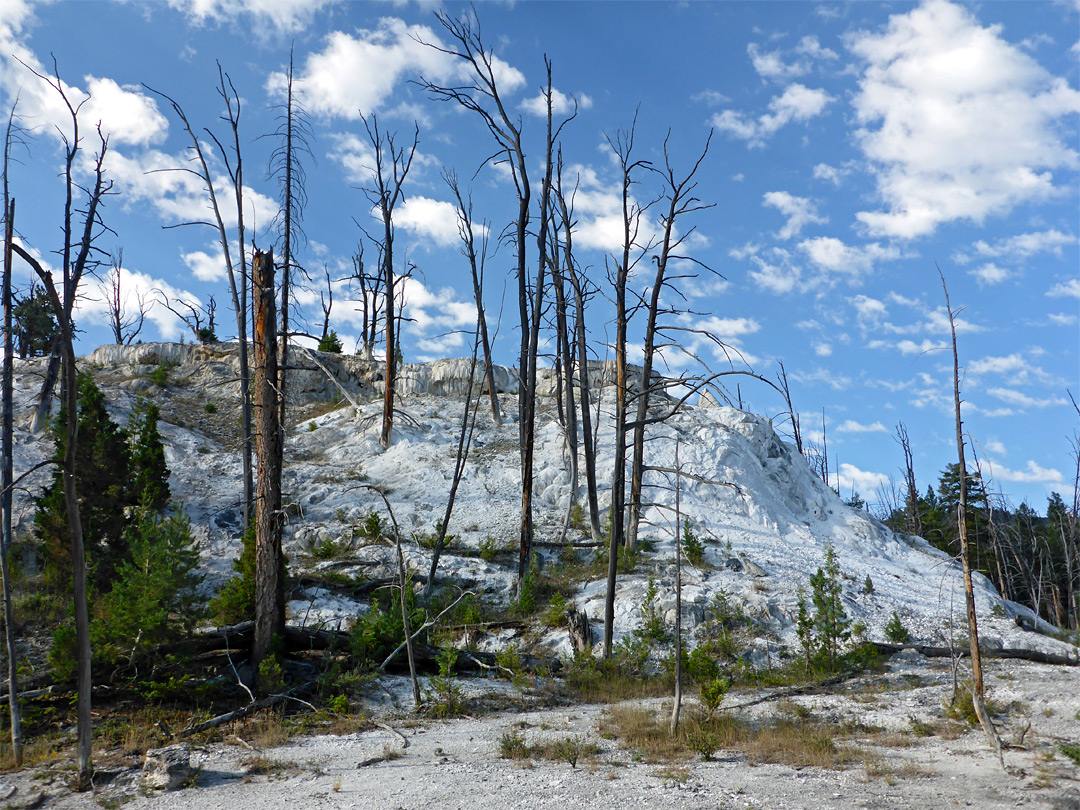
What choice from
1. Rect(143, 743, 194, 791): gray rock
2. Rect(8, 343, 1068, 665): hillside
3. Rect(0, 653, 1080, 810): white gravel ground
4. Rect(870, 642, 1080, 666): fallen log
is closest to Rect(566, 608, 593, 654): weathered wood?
Rect(8, 343, 1068, 665): hillside

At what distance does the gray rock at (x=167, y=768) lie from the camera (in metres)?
7.57

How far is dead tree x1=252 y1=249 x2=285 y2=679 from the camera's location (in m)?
11.6

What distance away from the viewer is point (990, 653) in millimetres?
14125

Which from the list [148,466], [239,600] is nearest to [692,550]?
[239,600]

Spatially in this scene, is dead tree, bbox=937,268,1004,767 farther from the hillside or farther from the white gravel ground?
the hillside

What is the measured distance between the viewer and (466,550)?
1886cm

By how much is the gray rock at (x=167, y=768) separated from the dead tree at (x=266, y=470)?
11.3 feet

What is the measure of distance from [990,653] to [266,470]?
15514 millimetres

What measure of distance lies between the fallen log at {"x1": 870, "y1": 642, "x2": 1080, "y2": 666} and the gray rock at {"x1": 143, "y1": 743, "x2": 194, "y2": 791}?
1293 centimetres

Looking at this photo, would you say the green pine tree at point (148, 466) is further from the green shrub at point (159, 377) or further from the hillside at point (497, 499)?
the green shrub at point (159, 377)

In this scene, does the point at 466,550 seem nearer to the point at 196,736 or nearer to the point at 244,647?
the point at 244,647

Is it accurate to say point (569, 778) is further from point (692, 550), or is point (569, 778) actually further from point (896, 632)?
point (692, 550)

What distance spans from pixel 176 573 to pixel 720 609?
11.6 m

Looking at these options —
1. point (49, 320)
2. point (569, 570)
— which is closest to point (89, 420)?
point (569, 570)
